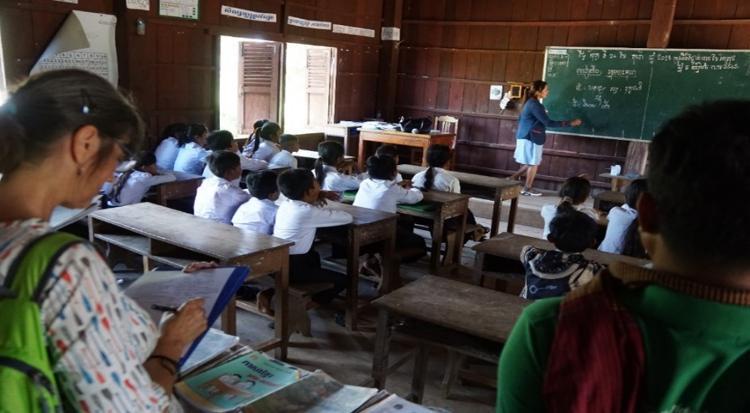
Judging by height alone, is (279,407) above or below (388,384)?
above

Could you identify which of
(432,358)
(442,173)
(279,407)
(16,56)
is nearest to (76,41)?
(16,56)

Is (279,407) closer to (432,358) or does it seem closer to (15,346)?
(15,346)

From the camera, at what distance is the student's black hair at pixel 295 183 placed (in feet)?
10.3

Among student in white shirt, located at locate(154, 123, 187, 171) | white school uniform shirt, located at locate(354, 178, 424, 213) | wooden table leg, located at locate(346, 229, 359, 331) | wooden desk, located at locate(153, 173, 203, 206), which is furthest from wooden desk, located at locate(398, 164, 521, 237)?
student in white shirt, located at locate(154, 123, 187, 171)

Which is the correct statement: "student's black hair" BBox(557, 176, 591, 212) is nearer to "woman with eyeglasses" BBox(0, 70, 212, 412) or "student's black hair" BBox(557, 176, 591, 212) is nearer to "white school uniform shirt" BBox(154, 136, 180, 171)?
"woman with eyeglasses" BBox(0, 70, 212, 412)

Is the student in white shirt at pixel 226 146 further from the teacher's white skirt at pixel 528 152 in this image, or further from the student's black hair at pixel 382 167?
the teacher's white skirt at pixel 528 152

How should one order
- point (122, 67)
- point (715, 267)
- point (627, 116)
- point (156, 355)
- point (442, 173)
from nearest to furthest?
1. point (715, 267)
2. point (156, 355)
3. point (442, 173)
4. point (122, 67)
5. point (627, 116)

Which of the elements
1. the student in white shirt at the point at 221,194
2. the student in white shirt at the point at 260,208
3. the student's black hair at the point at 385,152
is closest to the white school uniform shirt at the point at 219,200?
the student in white shirt at the point at 221,194

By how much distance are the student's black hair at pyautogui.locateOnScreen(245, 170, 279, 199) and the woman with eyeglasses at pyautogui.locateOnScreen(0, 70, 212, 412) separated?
234cm

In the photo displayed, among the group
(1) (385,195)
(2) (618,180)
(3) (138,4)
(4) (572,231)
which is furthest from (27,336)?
(2) (618,180)

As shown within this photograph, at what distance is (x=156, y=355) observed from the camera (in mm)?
1023

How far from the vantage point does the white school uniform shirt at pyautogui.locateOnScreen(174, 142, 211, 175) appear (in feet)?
16.1

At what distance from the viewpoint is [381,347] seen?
90.8 inches

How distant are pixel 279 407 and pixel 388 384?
143 cm
